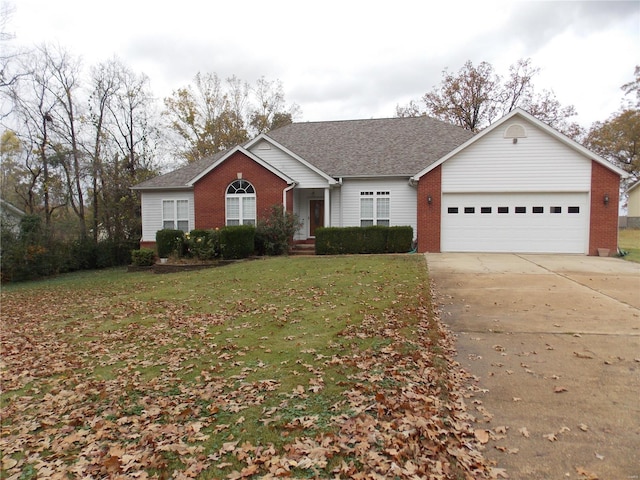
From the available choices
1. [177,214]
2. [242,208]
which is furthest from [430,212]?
[177,214]

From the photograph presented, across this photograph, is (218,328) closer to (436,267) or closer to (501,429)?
(501,429)

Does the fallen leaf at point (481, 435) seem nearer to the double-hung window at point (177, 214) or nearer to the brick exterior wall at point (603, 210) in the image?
the brick exterior wall at point (603, 210)

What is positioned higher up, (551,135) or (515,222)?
(551,135)

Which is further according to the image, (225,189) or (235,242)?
(225,189)

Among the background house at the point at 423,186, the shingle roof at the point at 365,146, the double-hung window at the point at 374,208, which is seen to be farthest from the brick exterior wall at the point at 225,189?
the double-hung window at the point at 374,208

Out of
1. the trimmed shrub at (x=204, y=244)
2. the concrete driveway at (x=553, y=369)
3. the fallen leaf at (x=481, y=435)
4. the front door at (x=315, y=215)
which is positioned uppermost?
the front door at (x=315, y=215)

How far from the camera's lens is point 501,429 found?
358 cm

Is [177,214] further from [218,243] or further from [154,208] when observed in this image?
[218,243]

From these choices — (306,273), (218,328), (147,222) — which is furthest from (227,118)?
(218,328)

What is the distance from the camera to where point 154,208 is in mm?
20828

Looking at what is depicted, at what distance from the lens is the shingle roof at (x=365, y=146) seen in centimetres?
1902

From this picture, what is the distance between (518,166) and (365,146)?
7524mm

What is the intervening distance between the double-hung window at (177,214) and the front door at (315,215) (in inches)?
240

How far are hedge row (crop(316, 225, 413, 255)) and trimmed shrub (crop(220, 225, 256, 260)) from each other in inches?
113
